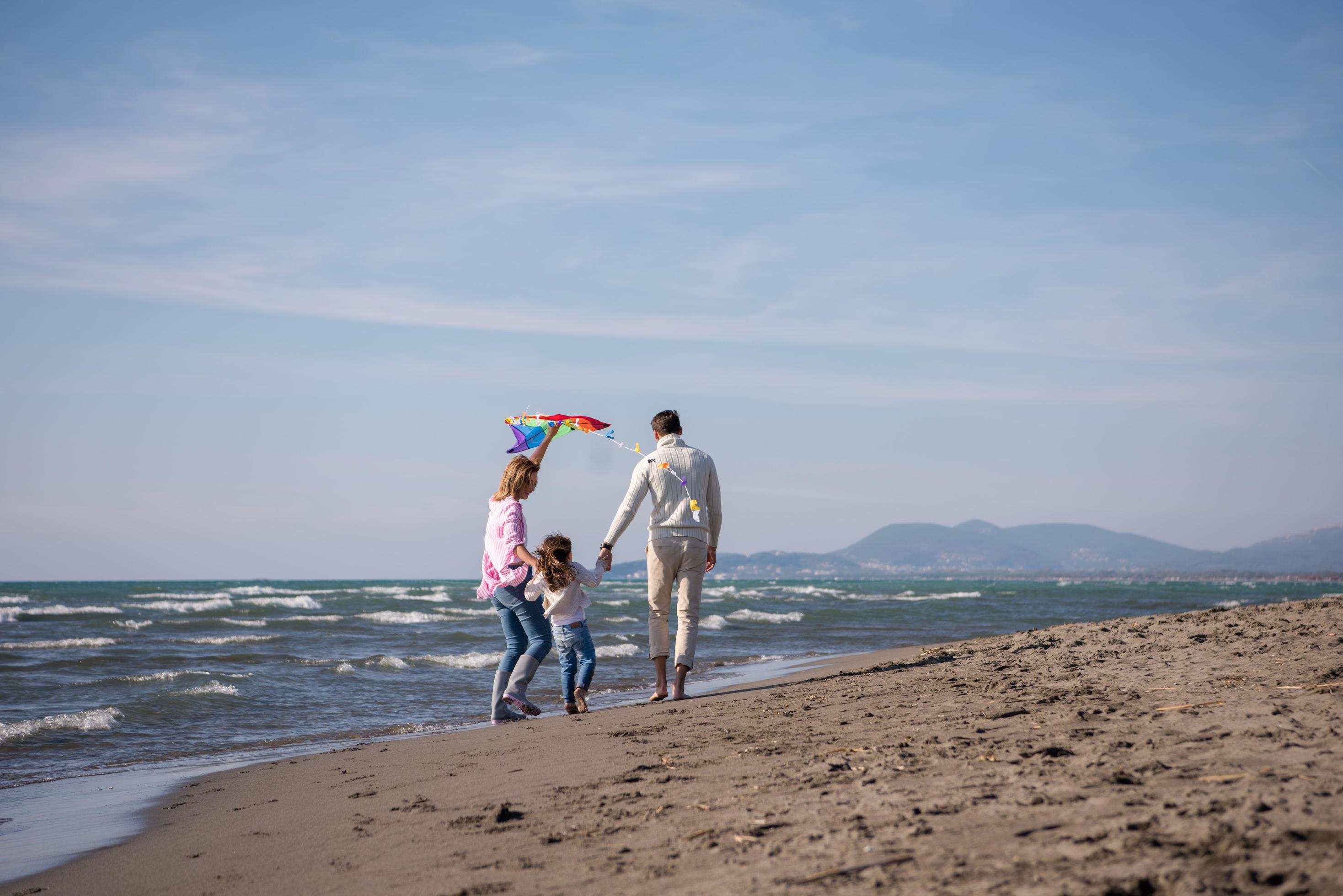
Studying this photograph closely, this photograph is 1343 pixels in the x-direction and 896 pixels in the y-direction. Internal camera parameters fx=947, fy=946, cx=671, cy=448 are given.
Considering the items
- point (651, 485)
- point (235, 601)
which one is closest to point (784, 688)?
point (651, 485)

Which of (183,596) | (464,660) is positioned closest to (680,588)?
(464,660)

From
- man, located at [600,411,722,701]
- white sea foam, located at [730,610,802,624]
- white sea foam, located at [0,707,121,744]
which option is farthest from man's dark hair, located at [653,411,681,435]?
white sea foam, located at [730,610,802,624]

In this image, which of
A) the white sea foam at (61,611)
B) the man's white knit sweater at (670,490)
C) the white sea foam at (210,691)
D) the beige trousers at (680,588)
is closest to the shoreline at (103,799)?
the beige trousers at (680,588)

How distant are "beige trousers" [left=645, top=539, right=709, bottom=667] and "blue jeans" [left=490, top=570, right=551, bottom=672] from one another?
781 millimetres

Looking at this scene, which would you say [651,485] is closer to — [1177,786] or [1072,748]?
[1072,748]

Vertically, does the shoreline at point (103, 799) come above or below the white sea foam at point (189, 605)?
above

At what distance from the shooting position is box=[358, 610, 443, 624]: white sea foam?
20547mm

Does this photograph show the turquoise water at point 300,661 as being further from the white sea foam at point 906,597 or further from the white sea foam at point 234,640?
the white sea foam at point 906,597

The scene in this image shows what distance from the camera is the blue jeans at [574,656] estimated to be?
684 cm

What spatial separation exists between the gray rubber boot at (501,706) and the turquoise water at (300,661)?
0.73 metres

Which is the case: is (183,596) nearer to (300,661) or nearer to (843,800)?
(300,661)

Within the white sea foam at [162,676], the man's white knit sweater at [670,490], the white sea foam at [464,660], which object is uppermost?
the man's white knit sweater at [670,490]

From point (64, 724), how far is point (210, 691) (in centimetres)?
159

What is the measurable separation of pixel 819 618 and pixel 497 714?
1554 centimetres
